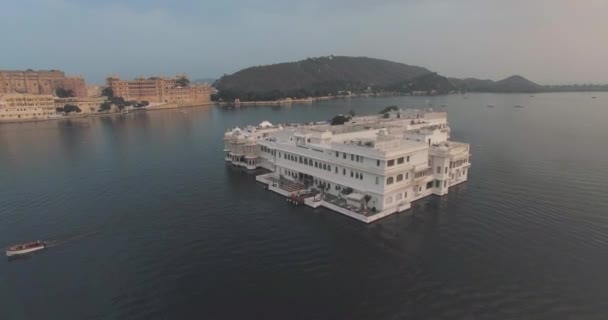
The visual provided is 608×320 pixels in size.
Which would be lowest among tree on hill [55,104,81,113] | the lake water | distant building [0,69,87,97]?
the lake water

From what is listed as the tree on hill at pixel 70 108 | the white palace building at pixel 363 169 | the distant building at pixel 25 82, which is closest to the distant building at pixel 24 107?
the tree on hill at pixel 70 108

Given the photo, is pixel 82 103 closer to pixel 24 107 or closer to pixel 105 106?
pixel 105 106

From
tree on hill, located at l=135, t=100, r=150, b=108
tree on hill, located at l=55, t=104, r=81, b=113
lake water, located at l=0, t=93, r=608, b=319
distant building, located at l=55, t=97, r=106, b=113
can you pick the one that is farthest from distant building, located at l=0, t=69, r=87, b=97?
lake water, located at l=0, t=93, r=608, b=319

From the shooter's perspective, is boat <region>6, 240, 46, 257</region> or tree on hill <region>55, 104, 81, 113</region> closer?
boat <region>6, 240, 46, 257</region>

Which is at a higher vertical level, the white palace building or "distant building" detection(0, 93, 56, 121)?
"distant building" detection(0, 93, 56, 121)

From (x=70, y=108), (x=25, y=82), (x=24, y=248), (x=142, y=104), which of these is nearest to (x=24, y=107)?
(x=70, y=108)

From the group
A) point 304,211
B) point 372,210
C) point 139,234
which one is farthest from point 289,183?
point 139,234

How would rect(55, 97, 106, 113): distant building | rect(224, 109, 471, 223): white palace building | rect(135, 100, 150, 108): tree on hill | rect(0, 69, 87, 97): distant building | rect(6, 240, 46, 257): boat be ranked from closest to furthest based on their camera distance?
rect(6, 240, 46, 257): boat → rect(224, 109, 471, 223): white palace building → rect(55, 97, 106, 113): distant building → rect(0, 69, 87, 97): distant building → rect(135, 100, 150, 108): tree on hill

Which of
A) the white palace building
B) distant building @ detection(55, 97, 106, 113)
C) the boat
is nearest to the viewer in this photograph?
the boat

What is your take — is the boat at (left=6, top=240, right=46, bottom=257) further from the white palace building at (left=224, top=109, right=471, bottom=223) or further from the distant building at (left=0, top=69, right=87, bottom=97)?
the distant building at (left=0, top=69, right=87, bottom=97)
